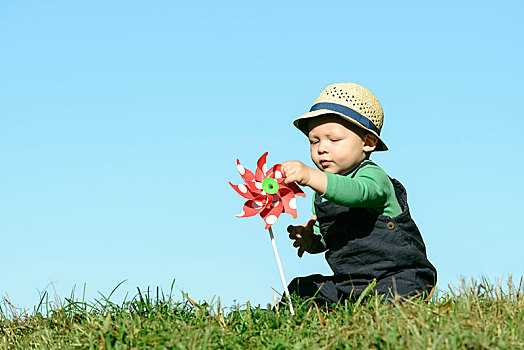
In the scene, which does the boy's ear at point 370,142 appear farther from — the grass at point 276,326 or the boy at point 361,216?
the grass at point 276,326

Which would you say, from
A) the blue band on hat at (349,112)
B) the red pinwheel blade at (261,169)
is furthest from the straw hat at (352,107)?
the red pinwheel blade at (261,169)

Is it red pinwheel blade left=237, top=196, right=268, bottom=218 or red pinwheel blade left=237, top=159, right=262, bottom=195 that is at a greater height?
red pinwheel blade left=237, top=159, right=262, bottom=195

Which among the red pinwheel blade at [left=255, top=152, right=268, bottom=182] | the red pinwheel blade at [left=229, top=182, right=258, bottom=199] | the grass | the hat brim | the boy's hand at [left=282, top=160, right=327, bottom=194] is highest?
the hat brim

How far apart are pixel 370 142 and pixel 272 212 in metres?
0.97

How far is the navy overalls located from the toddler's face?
0.34ft

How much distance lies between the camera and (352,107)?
4789 mm

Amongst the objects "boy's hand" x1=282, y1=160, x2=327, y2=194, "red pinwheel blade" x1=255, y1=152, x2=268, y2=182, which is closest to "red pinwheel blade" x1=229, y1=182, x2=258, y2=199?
"red pinwheel blade" x1=255, y1=152, x2=268, y2=182

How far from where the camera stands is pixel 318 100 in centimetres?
496

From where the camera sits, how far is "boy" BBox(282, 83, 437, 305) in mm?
4684

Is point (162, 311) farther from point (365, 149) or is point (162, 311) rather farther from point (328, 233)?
point (365, 149)

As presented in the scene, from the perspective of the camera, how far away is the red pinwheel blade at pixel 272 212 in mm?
4445

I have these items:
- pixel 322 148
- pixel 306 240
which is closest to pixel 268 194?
pixel 322 148

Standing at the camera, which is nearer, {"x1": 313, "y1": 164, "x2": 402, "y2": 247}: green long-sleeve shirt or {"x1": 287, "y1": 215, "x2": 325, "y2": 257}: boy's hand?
{"x1": 313, "y1": 164, "x2": 402, "y2": 247}: green long-sleeve shirt

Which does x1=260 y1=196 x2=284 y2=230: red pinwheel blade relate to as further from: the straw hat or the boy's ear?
the boy's ear
